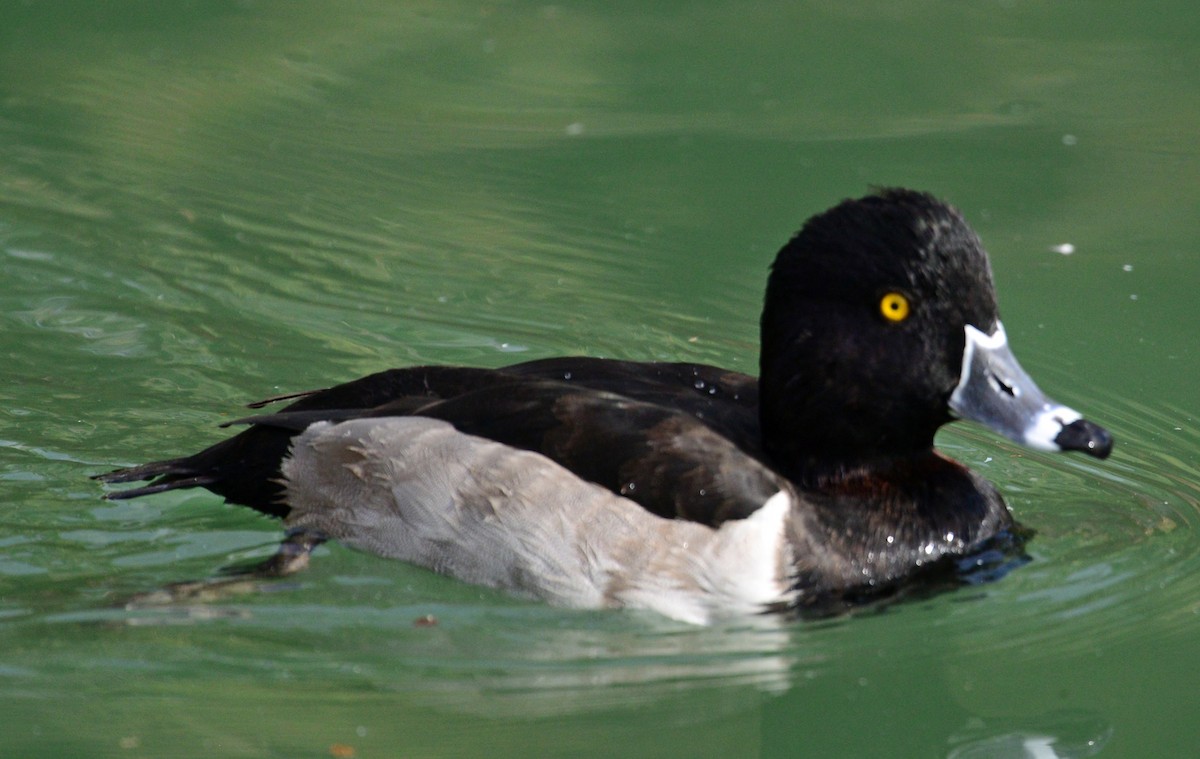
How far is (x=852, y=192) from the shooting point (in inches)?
304

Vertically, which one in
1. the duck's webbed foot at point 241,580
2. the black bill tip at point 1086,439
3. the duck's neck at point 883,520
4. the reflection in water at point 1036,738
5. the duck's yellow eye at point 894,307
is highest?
the duck's yellow eye at point 894,307

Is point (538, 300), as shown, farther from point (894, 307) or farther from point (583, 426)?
point (894, 307)

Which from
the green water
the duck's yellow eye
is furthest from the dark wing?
the duck's yellow eye

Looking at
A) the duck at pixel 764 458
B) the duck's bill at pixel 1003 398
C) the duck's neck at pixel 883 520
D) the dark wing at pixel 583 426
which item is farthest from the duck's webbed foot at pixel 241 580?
the duck's bill at pixel 1003 398

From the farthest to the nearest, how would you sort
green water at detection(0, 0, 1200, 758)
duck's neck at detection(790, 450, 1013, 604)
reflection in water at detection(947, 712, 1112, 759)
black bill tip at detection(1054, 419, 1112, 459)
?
duck's neck at detection(790, 450, 1013, 604)
black bill tip at detection(1054, 419, 1112, 459)
green water at detection(0, 0, 1200, 758)
reflection in water at detection(947, 712, 1112, 759)

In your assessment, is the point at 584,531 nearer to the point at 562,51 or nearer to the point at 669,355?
the point at 669,355

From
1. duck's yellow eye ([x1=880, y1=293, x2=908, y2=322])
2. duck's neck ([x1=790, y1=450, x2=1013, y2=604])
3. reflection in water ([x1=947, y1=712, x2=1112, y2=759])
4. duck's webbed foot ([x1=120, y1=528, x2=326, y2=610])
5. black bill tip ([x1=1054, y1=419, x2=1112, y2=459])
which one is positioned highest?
duck's yellow eye ([x1=880, y1=293, x2=908, y2=322])

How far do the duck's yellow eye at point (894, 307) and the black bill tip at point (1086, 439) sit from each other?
1.85 feet

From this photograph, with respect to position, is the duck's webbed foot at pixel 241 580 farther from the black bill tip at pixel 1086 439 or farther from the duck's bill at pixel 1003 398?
the black bill tip at pixel 1086 439

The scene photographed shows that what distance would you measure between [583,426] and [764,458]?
576 millimetres

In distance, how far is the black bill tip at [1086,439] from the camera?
15.6ft

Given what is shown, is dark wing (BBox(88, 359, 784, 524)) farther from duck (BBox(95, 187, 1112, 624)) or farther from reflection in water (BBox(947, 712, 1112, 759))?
reflection in water (BBox(947, 712, 1112, 759))

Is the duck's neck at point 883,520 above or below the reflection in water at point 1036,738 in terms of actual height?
above

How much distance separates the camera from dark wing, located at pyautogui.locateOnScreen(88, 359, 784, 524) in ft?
15.8
